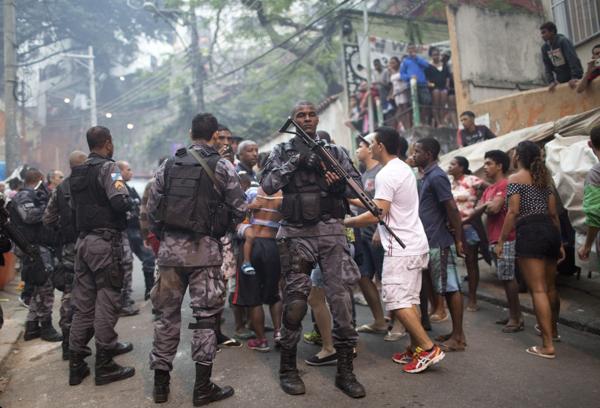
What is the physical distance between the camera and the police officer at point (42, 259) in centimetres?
507

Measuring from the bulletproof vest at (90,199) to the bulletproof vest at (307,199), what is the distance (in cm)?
150

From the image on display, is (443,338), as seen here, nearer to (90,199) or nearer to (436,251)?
(436,251)

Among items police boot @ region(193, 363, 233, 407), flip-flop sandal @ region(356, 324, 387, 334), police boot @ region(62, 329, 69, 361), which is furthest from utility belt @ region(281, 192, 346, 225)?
police boot @ region(62, 329, 69, 361)

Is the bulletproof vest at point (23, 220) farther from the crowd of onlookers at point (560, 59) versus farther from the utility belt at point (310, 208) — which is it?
the crowd of onlookers at point (560, 59)

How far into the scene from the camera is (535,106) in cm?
842

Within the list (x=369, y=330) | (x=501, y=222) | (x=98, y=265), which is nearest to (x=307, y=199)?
(x=98, y=265)

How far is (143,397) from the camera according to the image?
11.0 feet

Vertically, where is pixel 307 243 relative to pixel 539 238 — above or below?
above

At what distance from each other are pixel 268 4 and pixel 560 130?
44.3 feet

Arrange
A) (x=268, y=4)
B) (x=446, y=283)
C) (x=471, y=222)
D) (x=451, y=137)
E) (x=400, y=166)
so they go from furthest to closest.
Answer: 1. (x=268, y=4)
2. (x=451, y=137)
3. (x=471, y=222)
4. (x=446, y=283)
5. (x=400, y=166)

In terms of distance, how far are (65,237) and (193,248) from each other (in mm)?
2068

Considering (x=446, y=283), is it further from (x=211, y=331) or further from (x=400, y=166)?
(x=211, y=331)

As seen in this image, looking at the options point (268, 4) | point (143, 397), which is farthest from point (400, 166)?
point (268, 4)

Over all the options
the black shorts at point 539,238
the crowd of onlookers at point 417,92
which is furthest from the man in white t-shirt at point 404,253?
the crowd of onlookers at point 417,92
